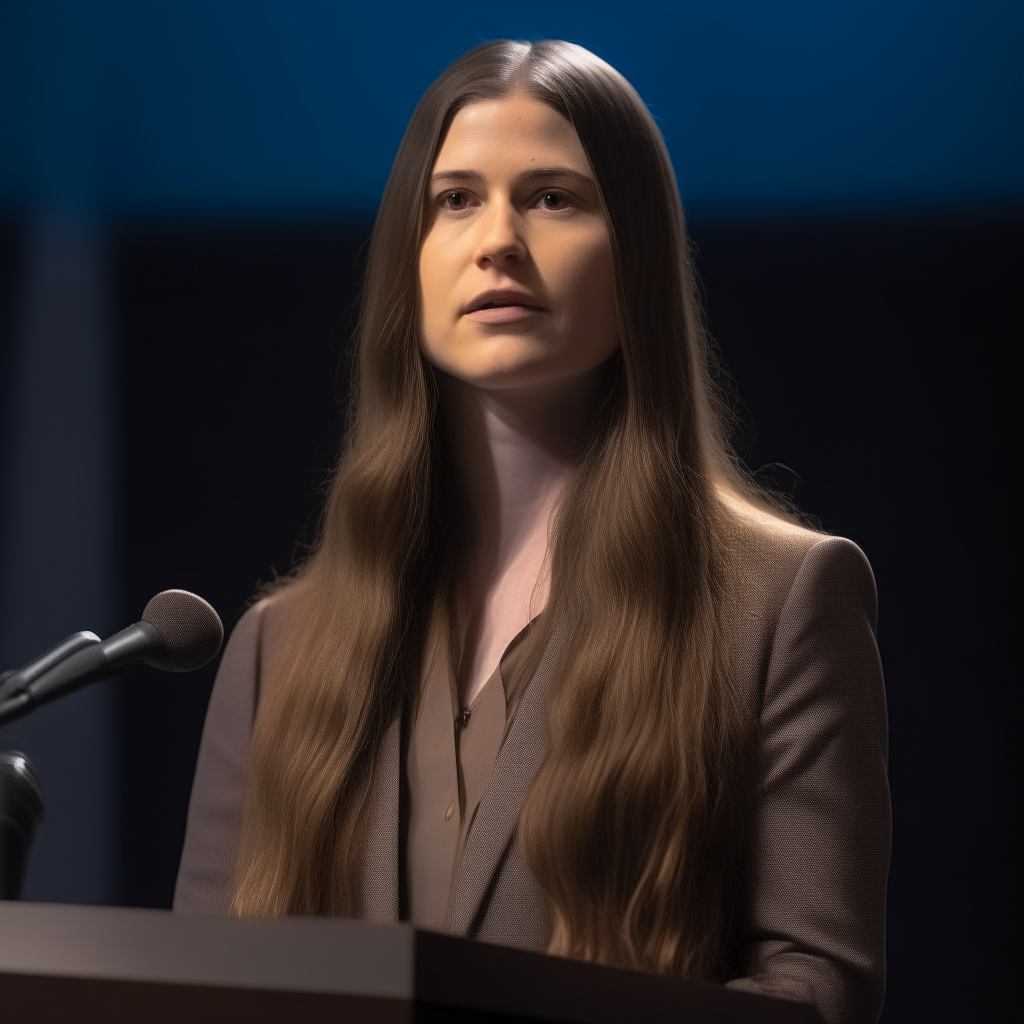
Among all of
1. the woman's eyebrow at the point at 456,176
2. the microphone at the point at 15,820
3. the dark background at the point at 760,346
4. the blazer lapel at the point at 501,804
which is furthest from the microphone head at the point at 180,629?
the dark background at the point at 760,346

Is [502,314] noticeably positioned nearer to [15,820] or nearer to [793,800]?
[793,800]

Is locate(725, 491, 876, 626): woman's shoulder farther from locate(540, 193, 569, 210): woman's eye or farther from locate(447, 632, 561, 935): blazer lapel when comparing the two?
locate(540, 193, 569, 210): woman's eye

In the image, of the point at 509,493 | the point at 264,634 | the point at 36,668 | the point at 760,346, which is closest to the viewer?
the point at 36,668

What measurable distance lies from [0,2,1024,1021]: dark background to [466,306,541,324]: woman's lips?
739 millimetres

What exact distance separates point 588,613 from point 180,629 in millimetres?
479

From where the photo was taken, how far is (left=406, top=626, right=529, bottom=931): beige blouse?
5.04 feet

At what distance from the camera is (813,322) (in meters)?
2.52

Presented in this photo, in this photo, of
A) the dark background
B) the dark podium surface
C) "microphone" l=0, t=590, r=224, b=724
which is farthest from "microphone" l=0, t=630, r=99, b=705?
the dark background

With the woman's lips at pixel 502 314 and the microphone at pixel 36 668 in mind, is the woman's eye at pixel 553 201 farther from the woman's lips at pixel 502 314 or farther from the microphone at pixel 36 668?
the microphone at pixel 36 668

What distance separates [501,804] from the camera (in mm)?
1496

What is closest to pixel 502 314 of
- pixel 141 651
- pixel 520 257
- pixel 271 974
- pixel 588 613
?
pixel 520 257

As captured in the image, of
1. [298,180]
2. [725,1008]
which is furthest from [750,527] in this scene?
[298,180]

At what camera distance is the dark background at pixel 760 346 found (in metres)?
2.43

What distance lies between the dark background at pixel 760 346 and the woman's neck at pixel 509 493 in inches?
25.3
